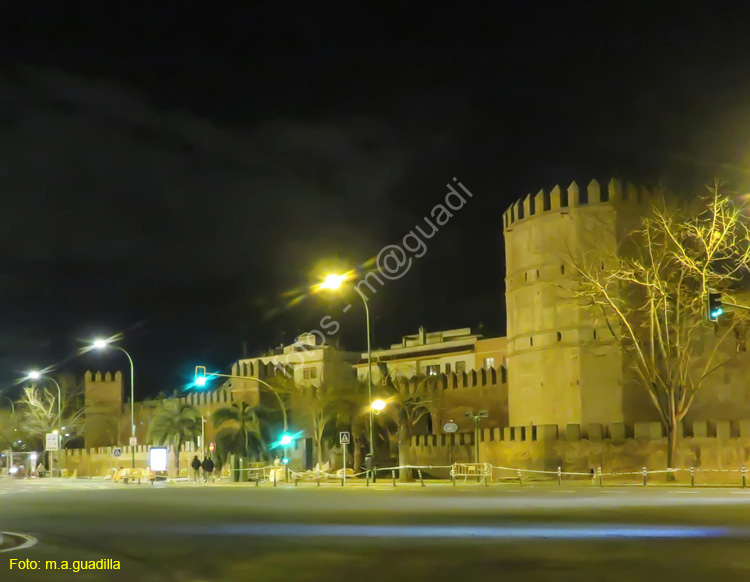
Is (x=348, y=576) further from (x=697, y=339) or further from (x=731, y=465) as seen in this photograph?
(x=697, y=339)

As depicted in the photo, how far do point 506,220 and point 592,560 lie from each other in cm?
4335

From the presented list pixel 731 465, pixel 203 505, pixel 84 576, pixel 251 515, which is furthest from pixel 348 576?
pixel 731 465

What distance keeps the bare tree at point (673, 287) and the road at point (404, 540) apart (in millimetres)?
14082

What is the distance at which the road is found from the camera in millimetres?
10680

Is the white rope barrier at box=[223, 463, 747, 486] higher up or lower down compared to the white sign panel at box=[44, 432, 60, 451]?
lower down

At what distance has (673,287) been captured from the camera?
137 feet

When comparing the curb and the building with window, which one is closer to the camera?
the curb

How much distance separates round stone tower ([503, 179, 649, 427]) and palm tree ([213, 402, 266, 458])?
19864 millimetres

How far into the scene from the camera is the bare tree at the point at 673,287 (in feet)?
116

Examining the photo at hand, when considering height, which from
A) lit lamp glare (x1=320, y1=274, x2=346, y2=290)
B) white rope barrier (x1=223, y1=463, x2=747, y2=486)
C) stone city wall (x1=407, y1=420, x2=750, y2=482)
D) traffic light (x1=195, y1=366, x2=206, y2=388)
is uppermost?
lit lamp glare (x1=320, y1=274, x2=346, y2=290)

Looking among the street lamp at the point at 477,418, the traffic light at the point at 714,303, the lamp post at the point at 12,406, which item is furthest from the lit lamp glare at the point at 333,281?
the lamp post at the point at 12,406

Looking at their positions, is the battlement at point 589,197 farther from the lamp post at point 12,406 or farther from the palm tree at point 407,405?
the lamp post at point 12,406

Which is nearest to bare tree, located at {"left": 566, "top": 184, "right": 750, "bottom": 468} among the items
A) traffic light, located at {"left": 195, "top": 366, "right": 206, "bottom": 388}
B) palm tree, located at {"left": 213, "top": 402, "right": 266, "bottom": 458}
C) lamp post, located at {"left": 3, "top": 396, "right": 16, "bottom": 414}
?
traffic light, located at {"left": 195, "top": 366, "right": 206, "bottom": 388}

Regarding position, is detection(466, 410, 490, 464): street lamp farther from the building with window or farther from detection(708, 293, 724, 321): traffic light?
the building with window
